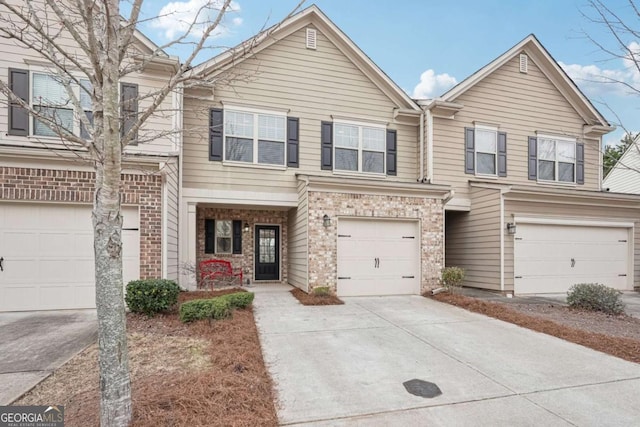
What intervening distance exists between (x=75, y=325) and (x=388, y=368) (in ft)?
17.5

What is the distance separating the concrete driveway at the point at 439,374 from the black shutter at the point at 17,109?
264 inches

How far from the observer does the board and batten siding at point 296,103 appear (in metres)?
9.95

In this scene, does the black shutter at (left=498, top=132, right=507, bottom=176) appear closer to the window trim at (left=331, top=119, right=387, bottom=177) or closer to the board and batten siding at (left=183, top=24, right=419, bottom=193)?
the board and batten siding at (left=183, top=24, right=419, bottom=193)

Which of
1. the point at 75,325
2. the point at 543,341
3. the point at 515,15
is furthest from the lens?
the point at 515,15

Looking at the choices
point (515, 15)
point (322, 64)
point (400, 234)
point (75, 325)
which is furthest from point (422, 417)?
point (515, 15)

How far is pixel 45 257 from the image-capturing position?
7.34 m

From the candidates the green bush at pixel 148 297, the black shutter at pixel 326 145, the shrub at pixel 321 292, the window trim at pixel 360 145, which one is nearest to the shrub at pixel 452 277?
the shrub at pixel 321 292

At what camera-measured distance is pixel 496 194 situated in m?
10.5

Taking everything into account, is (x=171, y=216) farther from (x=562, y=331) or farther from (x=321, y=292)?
(x=562, y=331)

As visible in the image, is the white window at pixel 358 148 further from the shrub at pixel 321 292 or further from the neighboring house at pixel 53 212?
the neighboring house at pixel 53 212

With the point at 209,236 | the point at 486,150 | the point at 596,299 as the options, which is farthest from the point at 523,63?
the point at 209,236

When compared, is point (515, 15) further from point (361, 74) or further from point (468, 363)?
point (468, 363)

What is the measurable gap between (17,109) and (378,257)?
9.09 meters

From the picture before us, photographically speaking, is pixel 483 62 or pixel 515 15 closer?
pixel 515 15
